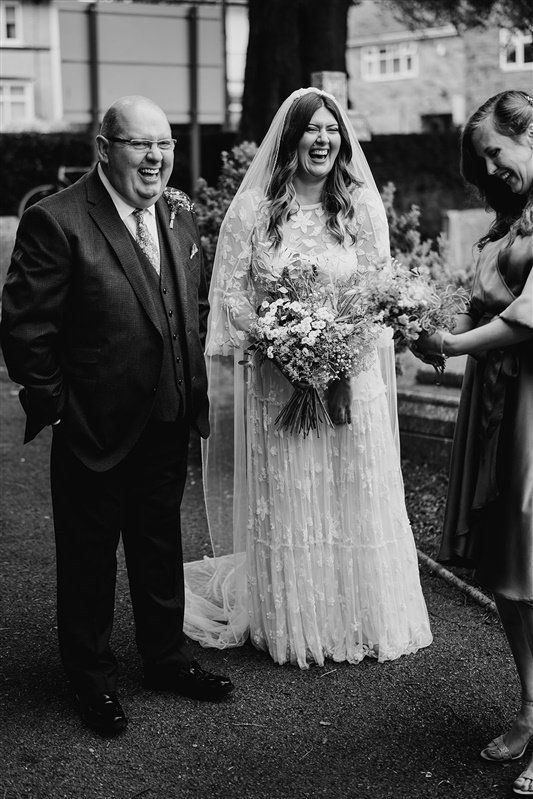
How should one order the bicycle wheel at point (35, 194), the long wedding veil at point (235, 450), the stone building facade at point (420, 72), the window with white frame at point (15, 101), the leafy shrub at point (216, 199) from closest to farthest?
the long wedding veil at point (235, 450) < the leafy shrub at point (216, 199) < the bicycle wheel at point (35, 194) < the stone building facade at point (420, 72) < the window with white frame at point (15, 101)

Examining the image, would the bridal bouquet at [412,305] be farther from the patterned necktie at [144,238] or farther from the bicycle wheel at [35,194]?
the bicycle wheel at [35,194]

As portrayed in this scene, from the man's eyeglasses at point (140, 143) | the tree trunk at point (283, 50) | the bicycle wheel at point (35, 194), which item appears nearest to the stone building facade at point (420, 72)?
the bicycle wheel at point (35, 194)

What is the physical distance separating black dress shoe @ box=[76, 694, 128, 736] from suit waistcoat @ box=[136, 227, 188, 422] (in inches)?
43.8

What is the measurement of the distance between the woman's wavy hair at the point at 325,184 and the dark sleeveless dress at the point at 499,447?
1.00 meters

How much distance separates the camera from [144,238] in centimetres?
408

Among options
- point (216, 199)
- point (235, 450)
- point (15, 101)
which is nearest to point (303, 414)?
point (235, 450)

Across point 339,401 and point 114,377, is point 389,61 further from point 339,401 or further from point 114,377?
point 114,377

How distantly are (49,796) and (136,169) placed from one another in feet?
7.45

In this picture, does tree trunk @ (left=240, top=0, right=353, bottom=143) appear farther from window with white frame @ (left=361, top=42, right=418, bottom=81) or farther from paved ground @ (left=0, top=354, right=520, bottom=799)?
window with white frame @ (left=361, top=42, right=418, bottom=81)

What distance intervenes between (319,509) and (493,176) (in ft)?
5.74

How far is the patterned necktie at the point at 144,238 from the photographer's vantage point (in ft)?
13.4

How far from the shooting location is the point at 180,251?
4.20m

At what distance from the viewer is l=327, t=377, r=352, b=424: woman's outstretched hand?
457cm

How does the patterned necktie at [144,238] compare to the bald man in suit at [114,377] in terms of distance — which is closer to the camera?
the bald man in suit at [114,377]
